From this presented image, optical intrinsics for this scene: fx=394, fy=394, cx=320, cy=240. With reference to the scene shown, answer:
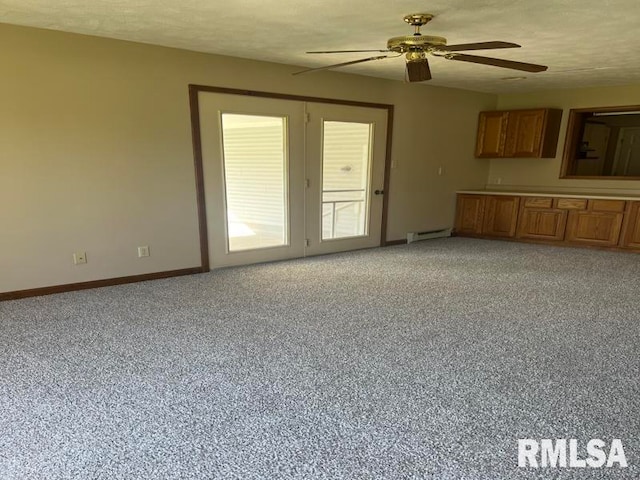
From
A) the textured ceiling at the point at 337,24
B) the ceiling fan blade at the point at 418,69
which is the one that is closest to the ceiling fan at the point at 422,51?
the ceiling fan blade at the point at 418,69

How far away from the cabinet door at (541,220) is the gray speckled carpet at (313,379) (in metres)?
2.02

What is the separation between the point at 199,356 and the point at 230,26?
2570 millimetres

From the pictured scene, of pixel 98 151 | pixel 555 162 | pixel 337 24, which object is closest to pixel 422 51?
pixel 337 24

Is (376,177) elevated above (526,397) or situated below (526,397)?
above

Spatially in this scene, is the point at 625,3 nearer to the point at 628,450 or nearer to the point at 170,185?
the point at 628,450

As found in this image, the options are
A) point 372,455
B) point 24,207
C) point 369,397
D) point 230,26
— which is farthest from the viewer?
point 24,207

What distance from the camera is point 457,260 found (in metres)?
5.18

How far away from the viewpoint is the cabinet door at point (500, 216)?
20.7 ft

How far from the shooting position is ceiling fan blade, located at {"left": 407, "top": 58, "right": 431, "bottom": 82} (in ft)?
9.49

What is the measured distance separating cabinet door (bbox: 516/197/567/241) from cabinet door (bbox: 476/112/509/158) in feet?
3.33

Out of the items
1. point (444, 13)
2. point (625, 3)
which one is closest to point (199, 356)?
point (444, 13)

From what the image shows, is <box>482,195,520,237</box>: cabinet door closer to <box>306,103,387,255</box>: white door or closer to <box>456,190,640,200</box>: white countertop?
<box>456,190,640,200</box>: white countertop

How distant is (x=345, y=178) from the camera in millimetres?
5457

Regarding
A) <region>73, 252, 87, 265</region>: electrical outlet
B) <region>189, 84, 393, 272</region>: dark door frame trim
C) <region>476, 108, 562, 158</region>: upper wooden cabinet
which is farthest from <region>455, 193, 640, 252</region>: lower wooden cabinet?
<region>73, 252, 87, 265</region>: electrical outlet
